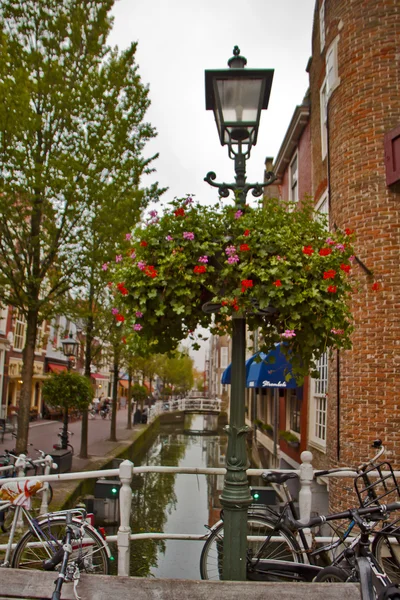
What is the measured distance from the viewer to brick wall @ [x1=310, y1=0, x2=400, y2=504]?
303 inches

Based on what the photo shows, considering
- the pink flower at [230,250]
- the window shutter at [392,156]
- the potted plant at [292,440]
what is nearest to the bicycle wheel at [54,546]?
the pink flower at [230,250]

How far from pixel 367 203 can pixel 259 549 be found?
19.4 ft

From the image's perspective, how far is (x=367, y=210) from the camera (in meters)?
8.21

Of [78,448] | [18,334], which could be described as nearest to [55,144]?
[78,448]

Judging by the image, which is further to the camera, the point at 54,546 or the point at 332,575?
the point at 54,546

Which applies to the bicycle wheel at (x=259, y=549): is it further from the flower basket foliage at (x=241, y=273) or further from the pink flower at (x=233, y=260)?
the pink flower at (x=233, y=260)

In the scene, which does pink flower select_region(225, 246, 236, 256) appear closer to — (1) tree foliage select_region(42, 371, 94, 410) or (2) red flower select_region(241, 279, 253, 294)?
(2) red flower select_region(241, 279, 253, 294)

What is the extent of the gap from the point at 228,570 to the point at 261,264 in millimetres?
2281

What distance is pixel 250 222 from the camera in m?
3.80

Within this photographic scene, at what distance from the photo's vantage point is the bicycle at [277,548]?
4.16 metres

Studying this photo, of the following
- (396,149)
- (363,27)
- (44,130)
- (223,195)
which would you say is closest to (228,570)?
(223,195)

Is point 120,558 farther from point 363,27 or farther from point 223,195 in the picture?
point 363,27

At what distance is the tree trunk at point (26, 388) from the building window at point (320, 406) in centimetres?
618

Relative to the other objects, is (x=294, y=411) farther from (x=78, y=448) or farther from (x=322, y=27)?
(x=322, y=27)
